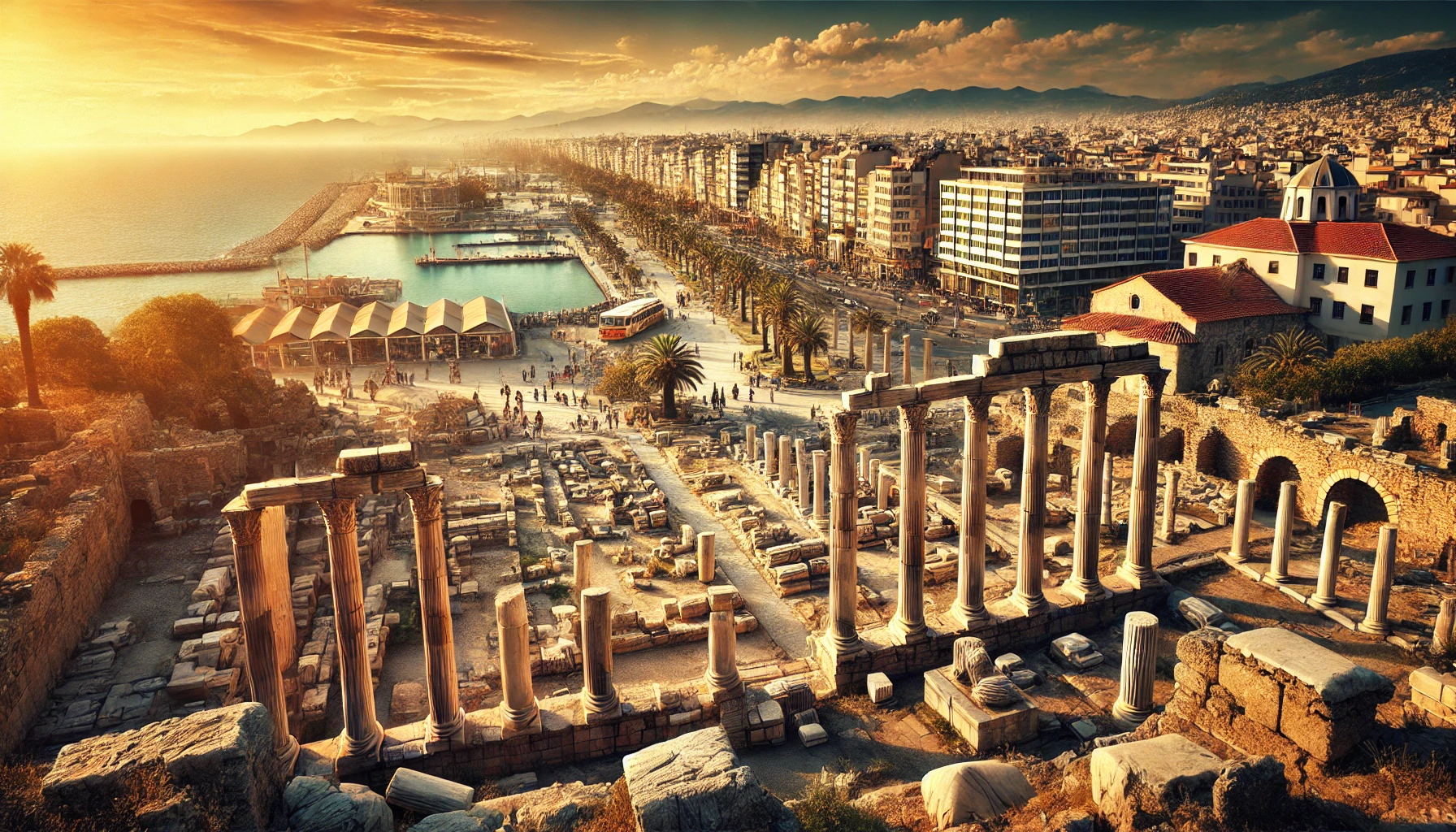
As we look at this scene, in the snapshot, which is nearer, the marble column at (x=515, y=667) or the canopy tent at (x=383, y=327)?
the marble column at (x=515, y=667)

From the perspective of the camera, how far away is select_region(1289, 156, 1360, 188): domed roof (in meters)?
50.8

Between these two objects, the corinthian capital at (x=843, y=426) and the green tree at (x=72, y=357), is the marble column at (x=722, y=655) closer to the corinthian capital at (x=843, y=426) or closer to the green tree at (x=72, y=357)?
the corinthian capital at (x=843, y=426)

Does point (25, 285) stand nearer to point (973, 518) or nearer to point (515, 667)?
point (515, 667)

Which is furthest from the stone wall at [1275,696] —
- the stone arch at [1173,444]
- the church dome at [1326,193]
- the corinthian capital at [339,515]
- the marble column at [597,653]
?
the church dome at [1326,193]

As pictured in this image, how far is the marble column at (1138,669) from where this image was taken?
16.3 m

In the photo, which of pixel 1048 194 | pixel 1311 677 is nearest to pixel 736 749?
pixel 1311 677

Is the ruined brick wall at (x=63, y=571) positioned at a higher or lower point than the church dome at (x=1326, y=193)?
lower

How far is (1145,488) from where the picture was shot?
2034cm

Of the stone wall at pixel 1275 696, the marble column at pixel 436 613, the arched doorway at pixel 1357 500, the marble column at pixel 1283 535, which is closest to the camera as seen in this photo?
the stone wall at pixel 1275 696

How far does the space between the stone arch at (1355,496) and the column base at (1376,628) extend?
1012 cm

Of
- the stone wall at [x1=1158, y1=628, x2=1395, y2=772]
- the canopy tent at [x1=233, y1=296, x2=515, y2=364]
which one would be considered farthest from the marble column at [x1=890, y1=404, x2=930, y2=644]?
the canopy tent at [x1=233, y1=296, x2=515, y2=364]

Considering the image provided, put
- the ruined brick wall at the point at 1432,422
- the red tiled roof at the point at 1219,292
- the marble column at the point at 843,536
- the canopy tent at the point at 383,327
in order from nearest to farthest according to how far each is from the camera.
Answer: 1. the marble column at the point at 843,536
2. the ruined brick wall at the point at 1432,422
3. the red tiled roof at the point at 1219,292
4. the canopy tent at the point at 383,327

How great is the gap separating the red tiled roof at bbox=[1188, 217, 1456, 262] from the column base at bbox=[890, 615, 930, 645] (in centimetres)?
3813

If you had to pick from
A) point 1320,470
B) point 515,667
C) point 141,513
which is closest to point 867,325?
point 1320,470
